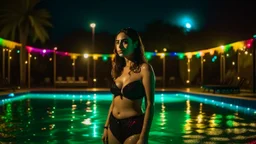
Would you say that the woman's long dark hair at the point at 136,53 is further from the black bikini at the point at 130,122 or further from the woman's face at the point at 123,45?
the black bikini at the point at 130,122

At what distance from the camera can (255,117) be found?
11.1 m

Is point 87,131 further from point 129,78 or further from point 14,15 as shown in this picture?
point 14,15

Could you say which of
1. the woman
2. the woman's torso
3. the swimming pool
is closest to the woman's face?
the woman

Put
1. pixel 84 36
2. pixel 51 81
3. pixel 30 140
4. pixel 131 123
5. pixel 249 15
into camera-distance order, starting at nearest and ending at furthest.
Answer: pixel 131 123 → pixel 30 140 → pixel 51 81 → pixel 249 15 → pixel 84 36

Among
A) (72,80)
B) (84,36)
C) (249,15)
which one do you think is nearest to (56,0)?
(84,36)

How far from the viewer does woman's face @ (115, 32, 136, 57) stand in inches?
110

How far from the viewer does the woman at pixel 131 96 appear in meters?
2.69

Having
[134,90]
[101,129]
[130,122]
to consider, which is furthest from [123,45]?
[101,129]

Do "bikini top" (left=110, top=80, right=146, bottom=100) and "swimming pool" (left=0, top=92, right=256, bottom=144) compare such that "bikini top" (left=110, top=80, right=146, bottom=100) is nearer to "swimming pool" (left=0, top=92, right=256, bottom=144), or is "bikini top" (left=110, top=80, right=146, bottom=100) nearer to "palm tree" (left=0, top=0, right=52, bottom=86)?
"swimming pool" (left=0, top=92, right=256, bottom=144)

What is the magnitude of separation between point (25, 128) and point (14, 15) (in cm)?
1970

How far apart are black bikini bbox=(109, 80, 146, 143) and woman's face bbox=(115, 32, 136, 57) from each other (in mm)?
244

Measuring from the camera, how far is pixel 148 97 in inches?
106

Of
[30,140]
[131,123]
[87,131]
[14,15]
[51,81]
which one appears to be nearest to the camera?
[131,123]

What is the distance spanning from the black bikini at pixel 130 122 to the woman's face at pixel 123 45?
0.80ft
